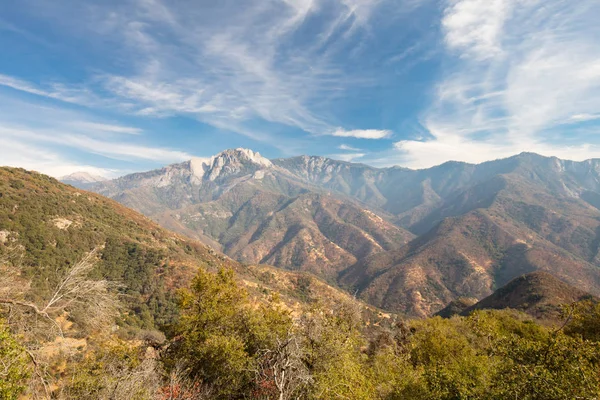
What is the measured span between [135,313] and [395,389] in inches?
2835

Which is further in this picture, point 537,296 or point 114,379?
point 537,296

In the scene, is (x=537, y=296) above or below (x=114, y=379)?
below

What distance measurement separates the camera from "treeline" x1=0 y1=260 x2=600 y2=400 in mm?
10617

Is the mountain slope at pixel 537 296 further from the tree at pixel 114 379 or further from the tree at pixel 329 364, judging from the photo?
the tree at pixel 114 379

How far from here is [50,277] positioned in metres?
60.0

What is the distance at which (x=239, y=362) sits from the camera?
1827 cm

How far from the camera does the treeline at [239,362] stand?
10617 mm

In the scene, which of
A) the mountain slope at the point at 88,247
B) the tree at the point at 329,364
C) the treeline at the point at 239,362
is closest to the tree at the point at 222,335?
the treeline at the point at 239,362

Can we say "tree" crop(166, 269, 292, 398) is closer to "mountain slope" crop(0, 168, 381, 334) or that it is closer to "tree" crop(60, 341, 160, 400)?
"tree" crop(60, 341, 160, 400)

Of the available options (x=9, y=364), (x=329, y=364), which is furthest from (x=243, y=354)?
(x=9, y=364)

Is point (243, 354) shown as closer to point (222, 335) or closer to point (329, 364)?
point (222, 335)

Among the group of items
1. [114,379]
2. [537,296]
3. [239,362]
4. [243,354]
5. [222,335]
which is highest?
[114,379]

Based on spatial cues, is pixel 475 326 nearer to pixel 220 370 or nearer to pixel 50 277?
pixel 220 370

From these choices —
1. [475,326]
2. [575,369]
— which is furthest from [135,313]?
[575,369]
